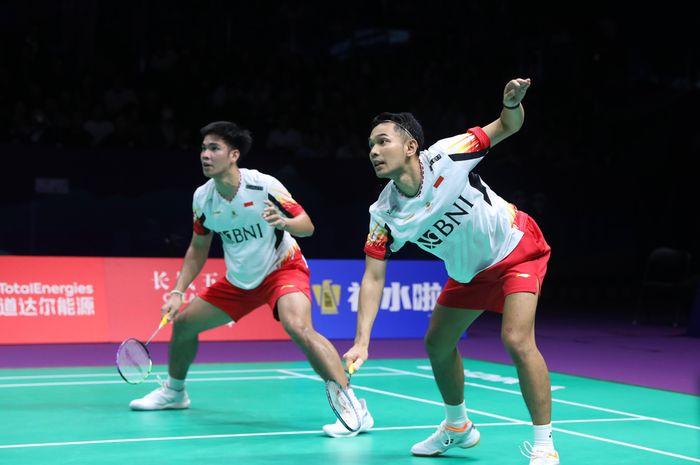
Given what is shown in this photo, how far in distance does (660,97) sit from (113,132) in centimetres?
978

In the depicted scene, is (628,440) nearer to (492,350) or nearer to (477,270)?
(477,270)

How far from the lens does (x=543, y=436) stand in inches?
190

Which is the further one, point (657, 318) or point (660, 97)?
point (660, 97)

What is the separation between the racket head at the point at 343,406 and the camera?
5223mm

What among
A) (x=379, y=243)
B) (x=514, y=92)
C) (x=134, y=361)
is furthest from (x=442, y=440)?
(x=134, y=361)

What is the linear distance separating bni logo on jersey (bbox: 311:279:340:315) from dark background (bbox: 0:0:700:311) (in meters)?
2.65

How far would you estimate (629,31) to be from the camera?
19094 millimetres

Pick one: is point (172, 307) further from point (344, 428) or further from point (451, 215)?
point (451, 215)

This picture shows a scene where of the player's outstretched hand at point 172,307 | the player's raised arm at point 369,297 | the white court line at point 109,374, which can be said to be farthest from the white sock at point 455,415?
the white court line at point 109,374

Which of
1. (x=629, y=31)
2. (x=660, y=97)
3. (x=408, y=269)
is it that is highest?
(x=629, y=31)

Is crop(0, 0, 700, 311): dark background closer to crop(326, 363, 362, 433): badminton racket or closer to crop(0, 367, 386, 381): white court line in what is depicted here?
crop(0, 367, 386, 381): white court line

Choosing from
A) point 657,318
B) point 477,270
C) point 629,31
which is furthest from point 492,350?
point 629,31

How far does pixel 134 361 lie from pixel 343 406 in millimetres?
1760

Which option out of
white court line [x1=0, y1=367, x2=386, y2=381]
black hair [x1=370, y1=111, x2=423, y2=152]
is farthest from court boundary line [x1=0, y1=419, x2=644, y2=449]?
white court line [x1=0, y1=367, x2=386, y2=381]
